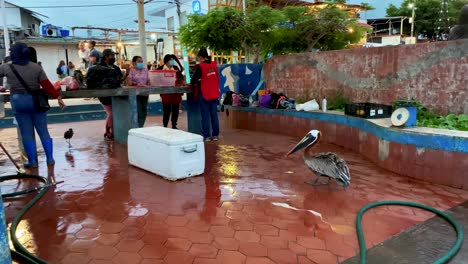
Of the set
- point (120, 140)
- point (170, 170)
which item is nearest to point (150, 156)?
point (170, 170)

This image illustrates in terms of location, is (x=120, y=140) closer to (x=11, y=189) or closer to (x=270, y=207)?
(x=11, y=189)

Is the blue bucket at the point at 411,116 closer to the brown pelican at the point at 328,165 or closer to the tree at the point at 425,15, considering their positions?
the brown pelican at the point at 328,165

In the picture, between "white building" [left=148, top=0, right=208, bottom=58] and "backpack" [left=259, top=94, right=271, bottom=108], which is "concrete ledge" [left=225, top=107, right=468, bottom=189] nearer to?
"backpack" [left=259, top=94, right=271, bottom=108]

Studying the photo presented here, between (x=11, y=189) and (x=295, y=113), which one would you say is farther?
(x=295, y=113)

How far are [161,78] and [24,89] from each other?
2.73m

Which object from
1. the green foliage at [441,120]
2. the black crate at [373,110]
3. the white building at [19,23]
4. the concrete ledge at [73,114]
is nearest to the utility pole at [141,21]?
the concrete ledge at [73,114]

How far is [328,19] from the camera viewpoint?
10805mm

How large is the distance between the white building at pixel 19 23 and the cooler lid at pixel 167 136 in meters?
20.2

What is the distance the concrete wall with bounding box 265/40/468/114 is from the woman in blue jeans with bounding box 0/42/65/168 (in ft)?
17.9

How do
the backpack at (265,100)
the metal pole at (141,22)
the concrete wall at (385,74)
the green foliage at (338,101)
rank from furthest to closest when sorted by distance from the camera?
the metal pole at (141,22)
the backpack at (265,100)
the green foliage at (338,101)
the concrete wall at (385,74)

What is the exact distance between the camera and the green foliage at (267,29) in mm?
10367

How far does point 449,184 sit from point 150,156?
4.02 metres

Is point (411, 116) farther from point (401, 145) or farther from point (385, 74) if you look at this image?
point (385, 74)

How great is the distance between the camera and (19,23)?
2475 cm
